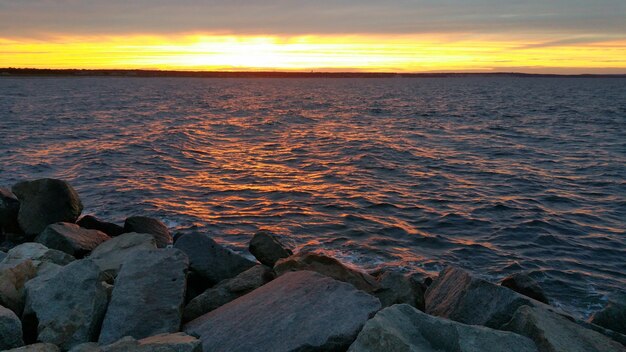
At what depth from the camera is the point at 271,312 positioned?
6.39 meters

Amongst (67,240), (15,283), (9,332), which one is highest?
(9,332)

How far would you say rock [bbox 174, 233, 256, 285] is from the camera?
934 cm

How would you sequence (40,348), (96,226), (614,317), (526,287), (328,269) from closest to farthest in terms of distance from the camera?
(40,348), (614,317), (328,269), (526,287), (96,226)

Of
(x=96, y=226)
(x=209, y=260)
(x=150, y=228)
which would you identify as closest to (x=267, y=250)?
(x=209, y=260)

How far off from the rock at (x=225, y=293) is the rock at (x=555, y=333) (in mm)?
3749

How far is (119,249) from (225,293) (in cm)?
290

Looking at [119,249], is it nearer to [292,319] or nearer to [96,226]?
[96,226]

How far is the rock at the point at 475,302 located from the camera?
6820 mm

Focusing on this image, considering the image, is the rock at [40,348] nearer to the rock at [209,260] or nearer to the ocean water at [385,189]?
the rock at [209,260]

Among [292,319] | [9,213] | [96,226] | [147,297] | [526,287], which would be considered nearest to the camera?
[292,319]

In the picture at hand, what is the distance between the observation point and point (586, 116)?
50500mm

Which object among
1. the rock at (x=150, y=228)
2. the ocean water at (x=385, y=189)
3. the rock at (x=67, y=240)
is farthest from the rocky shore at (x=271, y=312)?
the ocean water at (x=385, y=189)

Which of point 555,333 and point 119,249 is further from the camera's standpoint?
point 119,249

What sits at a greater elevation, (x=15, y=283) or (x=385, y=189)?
(x=15, y=283)
